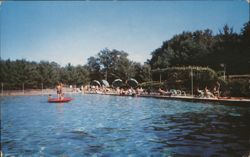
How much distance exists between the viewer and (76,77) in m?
61.6

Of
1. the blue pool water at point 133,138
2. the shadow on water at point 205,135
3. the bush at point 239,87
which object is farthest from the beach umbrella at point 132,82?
the blue pool water at point 133,138

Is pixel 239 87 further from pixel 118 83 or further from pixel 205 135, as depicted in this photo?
pixel 118 83

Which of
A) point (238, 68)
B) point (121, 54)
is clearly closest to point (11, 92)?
point (121, 54)

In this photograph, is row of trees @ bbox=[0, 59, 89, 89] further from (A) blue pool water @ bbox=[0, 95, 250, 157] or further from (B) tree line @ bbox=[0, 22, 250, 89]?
(A) blue pool water @ bbox=[0, 95, 250, 157]

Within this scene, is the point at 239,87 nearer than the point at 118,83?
Yes

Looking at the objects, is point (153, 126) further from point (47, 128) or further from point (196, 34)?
point (196, 34)

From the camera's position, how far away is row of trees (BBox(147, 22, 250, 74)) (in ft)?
80.2

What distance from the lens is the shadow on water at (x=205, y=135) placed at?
7688 millimetres

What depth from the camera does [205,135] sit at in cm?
980

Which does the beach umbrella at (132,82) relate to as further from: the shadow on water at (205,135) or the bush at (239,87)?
the shadow on water at (205,135)

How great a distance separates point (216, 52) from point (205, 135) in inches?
1145

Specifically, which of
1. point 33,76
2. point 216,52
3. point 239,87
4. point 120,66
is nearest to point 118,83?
point 120,66

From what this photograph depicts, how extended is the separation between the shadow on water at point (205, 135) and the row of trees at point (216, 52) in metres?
10.4

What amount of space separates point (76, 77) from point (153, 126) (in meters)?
51.0
